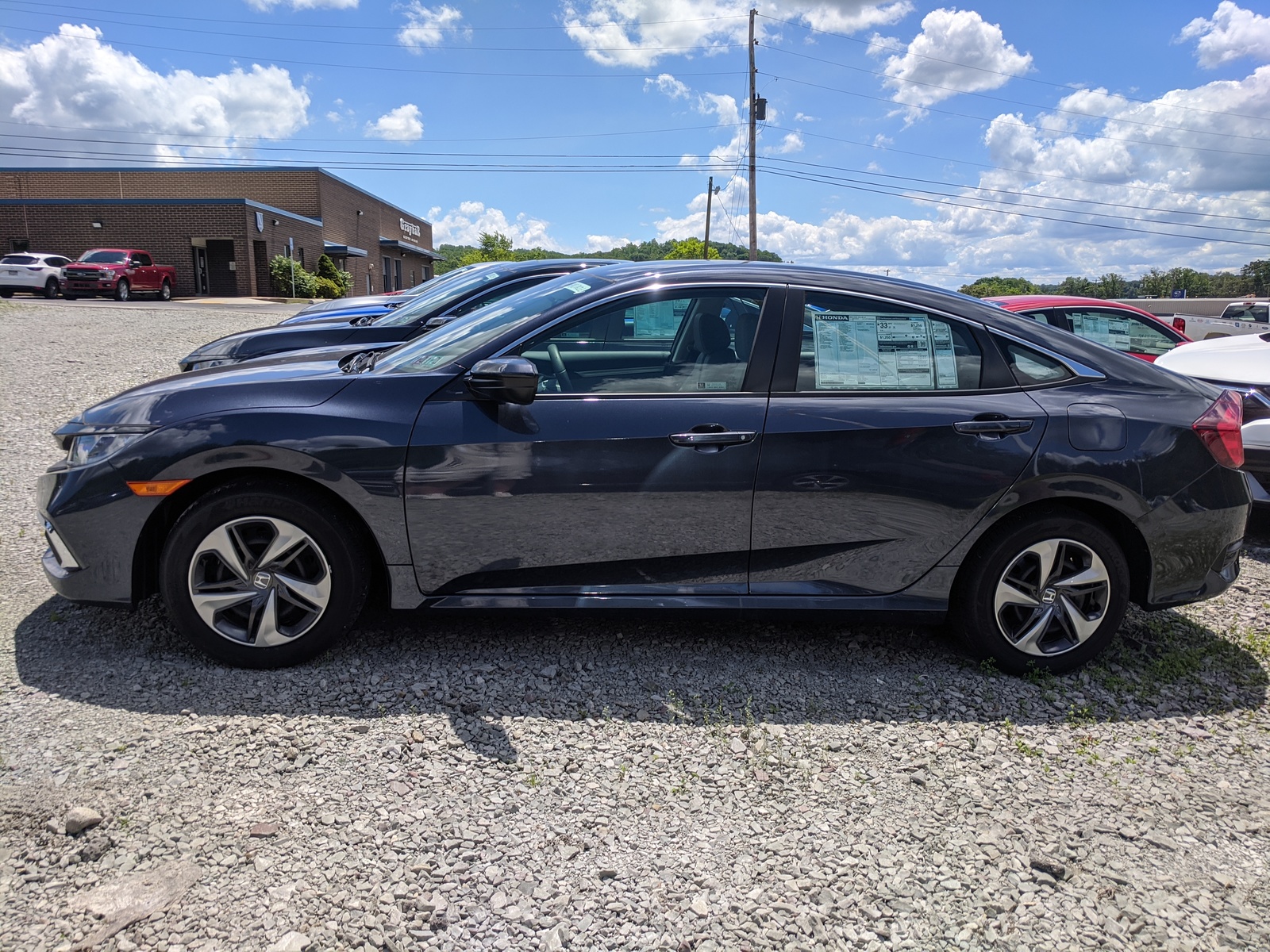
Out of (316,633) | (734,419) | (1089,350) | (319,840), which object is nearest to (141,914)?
(319,840)

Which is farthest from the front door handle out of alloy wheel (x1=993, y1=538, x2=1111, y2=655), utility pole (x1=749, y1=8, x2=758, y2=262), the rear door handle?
utility pole (x1=749, y1=8, x2=758, y2=262)

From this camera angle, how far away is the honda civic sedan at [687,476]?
11.3 feet

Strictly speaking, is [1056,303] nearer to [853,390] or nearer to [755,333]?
[853,390]

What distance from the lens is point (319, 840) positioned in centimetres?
257

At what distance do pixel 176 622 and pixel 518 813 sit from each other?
1696 mm

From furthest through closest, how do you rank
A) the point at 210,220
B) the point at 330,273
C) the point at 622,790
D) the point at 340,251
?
the point at 340,251 → the point at 330,273 → the point at 210,220 → the point at 622,790

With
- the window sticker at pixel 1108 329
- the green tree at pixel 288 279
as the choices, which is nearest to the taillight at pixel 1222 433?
the window sticker at pixel 1108 329

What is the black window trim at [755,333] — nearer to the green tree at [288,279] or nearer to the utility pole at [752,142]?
the utility pole at [752,142]

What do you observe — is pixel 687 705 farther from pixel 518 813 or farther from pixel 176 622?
pixel 176 622

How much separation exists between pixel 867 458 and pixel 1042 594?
99 centimetres

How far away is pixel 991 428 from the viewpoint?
3621 millimetres

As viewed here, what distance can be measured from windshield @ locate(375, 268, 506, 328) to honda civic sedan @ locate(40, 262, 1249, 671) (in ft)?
11.6

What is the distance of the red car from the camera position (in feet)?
31.7

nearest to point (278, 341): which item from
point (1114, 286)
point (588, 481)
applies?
point (588, 481)
